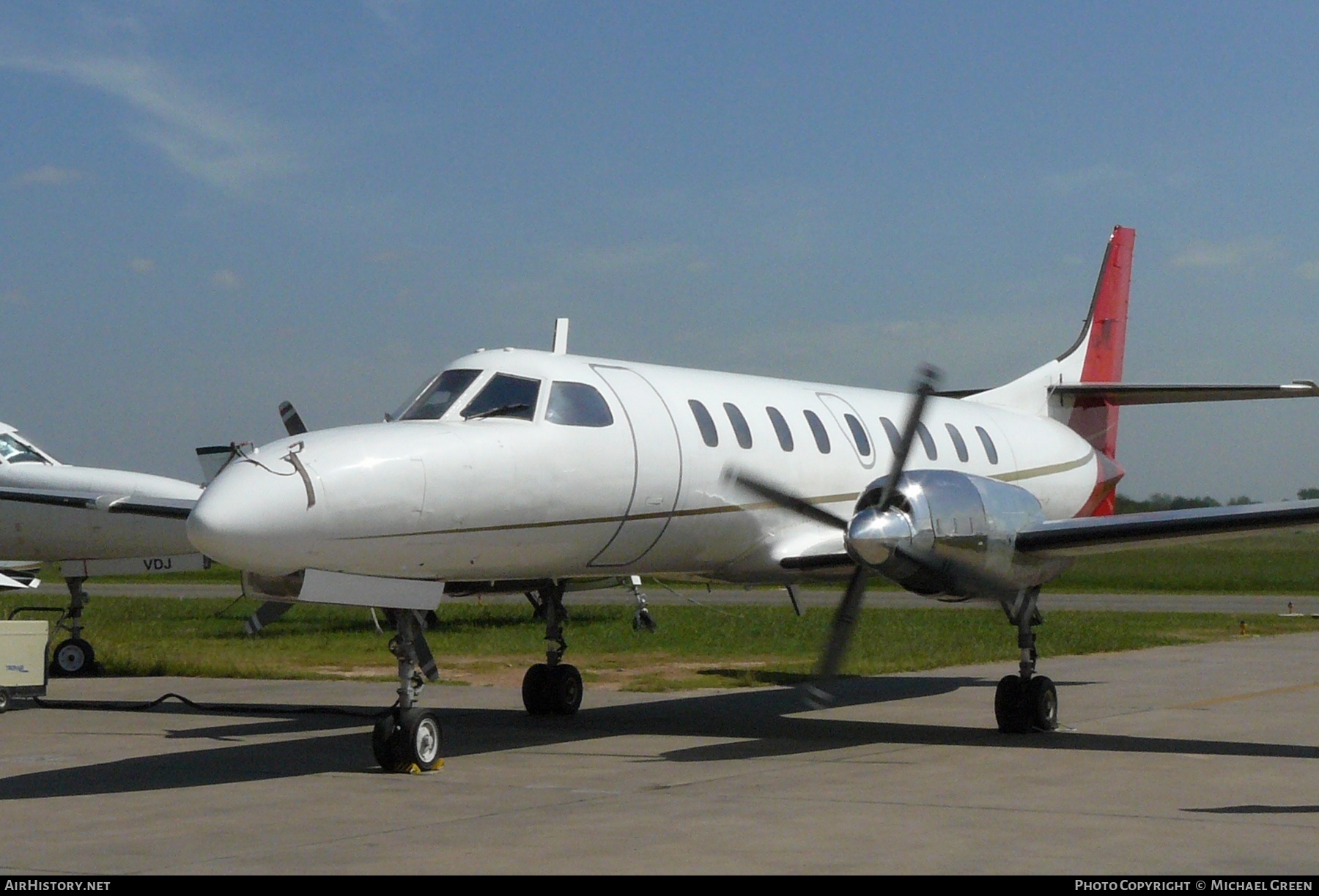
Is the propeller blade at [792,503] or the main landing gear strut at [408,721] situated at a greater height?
the propeller blade at [792,503]

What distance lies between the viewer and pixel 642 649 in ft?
82.9

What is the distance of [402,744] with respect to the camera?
11.0m

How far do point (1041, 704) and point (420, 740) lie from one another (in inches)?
229

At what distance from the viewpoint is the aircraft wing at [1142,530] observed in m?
12.5

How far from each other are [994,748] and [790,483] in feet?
10.1

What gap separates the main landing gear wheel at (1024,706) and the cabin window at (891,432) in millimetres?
3192

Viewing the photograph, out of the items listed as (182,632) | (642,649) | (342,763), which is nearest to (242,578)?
(342,763)

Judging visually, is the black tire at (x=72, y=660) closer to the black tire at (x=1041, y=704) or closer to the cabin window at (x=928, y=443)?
the cabin window at (x=928, y=443)

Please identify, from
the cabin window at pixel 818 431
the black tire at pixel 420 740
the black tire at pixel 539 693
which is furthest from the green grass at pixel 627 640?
the black tire at pixel 420 740

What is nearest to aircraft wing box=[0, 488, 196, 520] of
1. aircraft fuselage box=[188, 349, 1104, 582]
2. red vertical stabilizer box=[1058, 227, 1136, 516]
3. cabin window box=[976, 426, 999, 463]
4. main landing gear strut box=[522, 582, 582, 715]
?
aircraft fuselage box=[188, 349, 1104, 582]

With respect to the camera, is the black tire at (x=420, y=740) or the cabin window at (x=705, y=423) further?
the cabin window at (x=705, y=423)

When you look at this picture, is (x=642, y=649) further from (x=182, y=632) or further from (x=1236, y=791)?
(x=1236, y=791)

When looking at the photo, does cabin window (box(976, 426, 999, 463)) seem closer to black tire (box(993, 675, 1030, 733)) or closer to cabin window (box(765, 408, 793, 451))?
cabin window (box(765, 408, 793, 451))

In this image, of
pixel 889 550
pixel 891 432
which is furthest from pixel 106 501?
pixel 889 550
